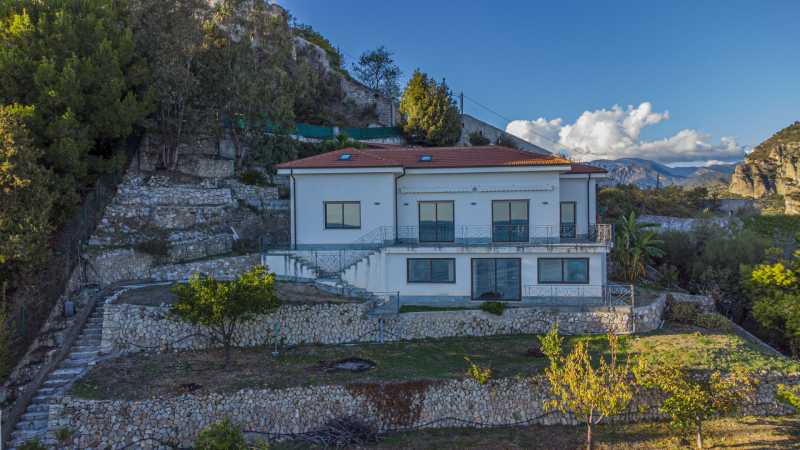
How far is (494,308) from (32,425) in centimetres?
1597

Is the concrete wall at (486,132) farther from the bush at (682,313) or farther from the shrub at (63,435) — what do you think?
the shrub at (63,435)

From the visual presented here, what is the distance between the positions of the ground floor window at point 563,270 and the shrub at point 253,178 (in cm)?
1942

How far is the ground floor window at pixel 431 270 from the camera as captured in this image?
2173 cm

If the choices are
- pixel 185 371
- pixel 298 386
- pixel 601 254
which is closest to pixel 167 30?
pixel 185 371

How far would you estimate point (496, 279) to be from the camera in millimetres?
21516

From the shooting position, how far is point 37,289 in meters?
19.0

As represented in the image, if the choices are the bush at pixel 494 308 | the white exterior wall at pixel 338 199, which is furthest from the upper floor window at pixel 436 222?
the bush at pixel 494 308

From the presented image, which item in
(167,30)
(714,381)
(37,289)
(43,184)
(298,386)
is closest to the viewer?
(714,381)

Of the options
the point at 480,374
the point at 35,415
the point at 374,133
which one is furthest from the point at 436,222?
the point at 374,133

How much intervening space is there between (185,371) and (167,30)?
22.1m

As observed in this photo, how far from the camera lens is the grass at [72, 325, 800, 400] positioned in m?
15.1

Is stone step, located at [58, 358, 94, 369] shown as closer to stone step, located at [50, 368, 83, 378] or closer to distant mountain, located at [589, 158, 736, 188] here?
stone step, located at [50, 368, 83, 378]

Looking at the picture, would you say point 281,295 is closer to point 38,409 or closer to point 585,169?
point 38,409

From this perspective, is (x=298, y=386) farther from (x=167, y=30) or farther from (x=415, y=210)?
(x=167, y=30)
